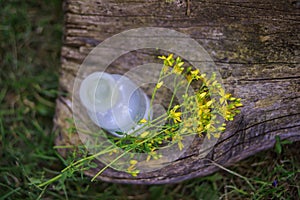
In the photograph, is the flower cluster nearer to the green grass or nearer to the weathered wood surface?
the weathered wood surface

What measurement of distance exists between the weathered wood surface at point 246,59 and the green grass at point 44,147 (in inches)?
10.5

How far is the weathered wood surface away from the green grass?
0.27 meters

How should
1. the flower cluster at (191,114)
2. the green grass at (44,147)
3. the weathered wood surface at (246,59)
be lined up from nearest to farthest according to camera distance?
the flower cluster at (191,114)
the weathered wood surface at (246,59)
the green grass at (44,147)

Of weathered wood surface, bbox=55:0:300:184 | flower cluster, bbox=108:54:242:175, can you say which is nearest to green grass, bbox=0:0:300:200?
weathered wood surface, bbox=55:0:300:184

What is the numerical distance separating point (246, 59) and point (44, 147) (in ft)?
4.40

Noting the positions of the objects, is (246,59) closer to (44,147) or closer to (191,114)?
(191,114)

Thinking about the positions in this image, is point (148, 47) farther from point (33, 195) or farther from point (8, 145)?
point (8, 145)

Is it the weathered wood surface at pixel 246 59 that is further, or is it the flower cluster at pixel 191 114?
the weathered wood surface at pixel 246 59

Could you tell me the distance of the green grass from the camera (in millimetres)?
1993

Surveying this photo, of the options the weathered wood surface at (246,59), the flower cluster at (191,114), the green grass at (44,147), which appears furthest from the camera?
the green grass at (44,147)

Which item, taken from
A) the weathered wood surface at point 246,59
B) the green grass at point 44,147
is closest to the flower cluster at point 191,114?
the weathered wood surface at point 246,59

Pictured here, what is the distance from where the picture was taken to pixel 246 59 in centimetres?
167

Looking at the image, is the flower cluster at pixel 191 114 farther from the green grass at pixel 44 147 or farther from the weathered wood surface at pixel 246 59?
the green grass at pixel 44 147

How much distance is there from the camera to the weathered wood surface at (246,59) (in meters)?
1.66
